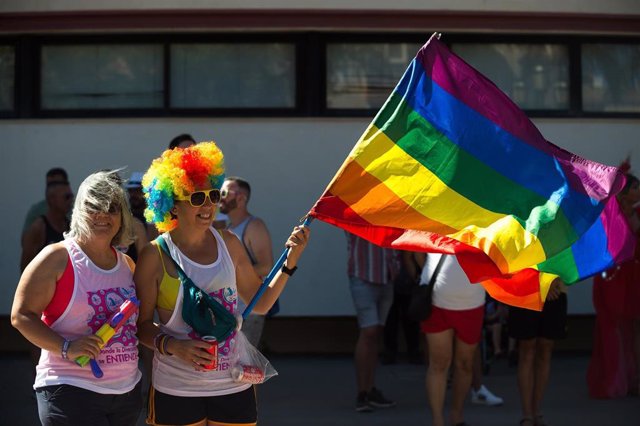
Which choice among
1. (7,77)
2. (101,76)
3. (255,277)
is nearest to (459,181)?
(255,277)

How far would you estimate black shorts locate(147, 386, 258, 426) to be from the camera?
506 centimetres

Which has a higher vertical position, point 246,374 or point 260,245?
point 260,245

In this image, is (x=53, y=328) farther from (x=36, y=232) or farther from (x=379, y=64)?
(x=379, y=64)

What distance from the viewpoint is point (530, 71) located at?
11.3 meters

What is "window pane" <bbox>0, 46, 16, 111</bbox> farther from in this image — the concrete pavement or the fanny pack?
the fanny pack

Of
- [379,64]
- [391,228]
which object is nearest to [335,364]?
[379,64]

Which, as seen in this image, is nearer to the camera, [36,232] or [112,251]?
[112,251]

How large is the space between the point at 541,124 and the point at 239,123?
9.99 feet

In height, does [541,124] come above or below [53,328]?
above

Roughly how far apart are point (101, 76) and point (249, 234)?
160 inches

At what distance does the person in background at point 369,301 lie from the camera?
880 cm

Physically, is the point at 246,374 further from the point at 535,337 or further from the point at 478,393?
the point at 478,393

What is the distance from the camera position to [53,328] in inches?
192

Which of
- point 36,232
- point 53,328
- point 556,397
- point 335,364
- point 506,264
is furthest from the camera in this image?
point 335,364
